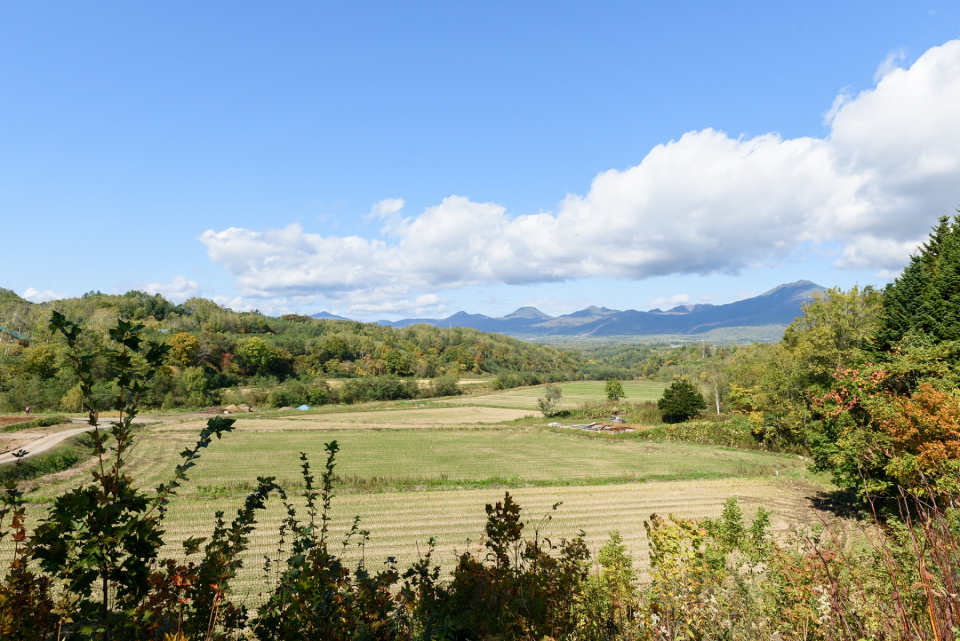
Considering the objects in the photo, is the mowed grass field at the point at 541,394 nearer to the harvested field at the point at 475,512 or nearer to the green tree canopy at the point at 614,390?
the green tree canopy at the point at 614,390

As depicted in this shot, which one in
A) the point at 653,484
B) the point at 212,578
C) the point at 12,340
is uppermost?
the point at 12,340

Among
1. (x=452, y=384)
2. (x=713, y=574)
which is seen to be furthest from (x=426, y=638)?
(x=452, y=384)

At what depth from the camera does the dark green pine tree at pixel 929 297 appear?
2109cm

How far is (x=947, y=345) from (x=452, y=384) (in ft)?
259

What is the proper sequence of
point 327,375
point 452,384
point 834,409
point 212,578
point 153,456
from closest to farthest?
1. point 212,578
2. point 834,409
3. point 153,456
4. point 452,384
5. point 327,375

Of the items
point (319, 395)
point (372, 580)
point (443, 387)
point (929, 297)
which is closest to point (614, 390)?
point (443, 387)

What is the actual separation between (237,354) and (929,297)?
10336 cm

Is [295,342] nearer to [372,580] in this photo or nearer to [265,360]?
[265,360]

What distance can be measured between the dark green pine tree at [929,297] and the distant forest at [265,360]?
4370cm

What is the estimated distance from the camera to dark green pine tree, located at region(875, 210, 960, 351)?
21.1 metres

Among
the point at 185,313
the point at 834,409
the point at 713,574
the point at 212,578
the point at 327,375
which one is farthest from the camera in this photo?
the point at 185,313

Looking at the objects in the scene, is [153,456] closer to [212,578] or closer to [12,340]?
[212,578]

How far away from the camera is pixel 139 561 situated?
292 cm

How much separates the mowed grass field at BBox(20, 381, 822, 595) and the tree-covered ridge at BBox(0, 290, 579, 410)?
12.9 meters
